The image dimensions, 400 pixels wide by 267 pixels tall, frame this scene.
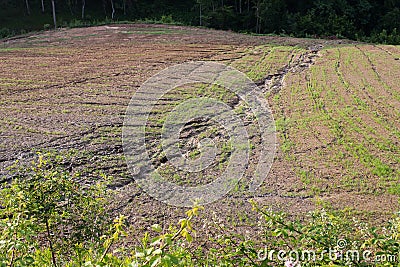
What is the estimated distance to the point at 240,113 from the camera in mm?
7859

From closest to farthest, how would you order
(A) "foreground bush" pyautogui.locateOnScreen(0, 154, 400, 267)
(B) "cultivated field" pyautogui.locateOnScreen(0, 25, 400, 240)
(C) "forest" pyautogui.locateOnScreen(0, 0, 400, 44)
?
(A) "foreground bush" pyautogui.locateOnScreen(0, 154, 400, 267), (B) "cultivated field" pyautogui.locateOnScreen(0, 25, 400, 240), (C) "forest" pyautogui.locateOnScreen(0, 0, 400, 44)

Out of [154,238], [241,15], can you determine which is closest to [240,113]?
[154,238]

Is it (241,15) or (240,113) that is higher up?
(241,15)

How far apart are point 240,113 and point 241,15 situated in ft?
54.9

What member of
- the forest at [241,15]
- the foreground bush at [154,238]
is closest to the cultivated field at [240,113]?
the foreground bush at [154,238]

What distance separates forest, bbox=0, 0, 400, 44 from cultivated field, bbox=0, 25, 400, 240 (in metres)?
7.18

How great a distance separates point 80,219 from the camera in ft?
9.41

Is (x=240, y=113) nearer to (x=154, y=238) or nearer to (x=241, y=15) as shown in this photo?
(x=154, y=238)

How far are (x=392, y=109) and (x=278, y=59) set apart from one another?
4.96m

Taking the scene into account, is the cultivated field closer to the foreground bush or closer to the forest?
the foreground bush

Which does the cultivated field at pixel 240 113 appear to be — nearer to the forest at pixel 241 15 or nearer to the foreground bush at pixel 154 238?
the foreground bush at pixel 154 238

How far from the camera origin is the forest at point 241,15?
21703mm

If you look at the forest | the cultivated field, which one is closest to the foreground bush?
the cultivated field

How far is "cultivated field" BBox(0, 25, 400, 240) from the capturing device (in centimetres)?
495
